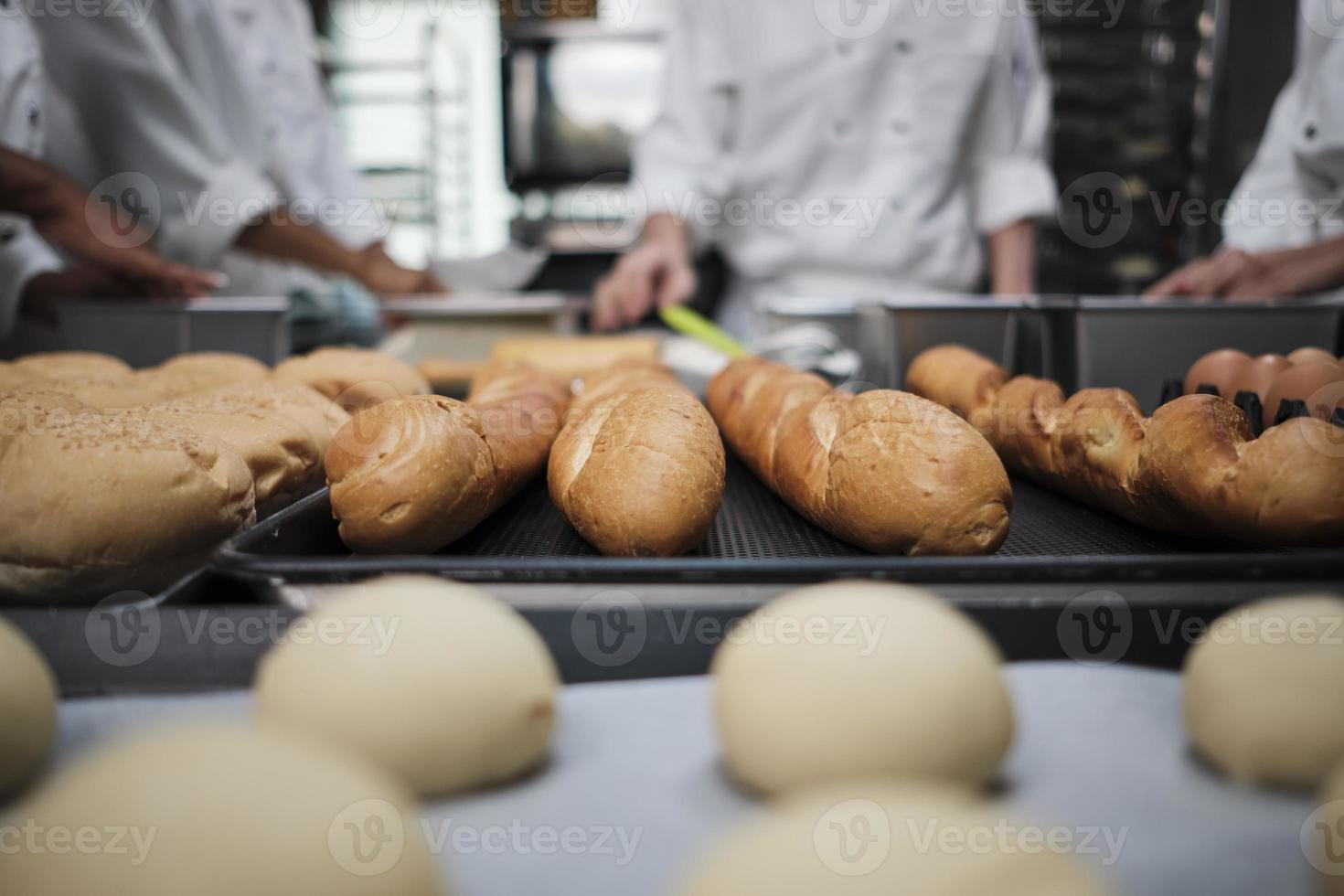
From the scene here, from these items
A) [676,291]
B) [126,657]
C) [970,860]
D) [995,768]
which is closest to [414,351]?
[676,291]

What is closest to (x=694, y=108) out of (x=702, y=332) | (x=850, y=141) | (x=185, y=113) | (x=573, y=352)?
(x=850, y=141)

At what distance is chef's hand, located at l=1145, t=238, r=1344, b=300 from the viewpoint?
5.29 ft

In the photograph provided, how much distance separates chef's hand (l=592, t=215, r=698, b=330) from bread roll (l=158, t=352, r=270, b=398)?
3.01 feet

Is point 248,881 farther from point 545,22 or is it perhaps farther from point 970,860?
point 545,22

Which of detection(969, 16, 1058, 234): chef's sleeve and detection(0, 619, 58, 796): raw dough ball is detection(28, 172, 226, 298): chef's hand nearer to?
detection(0, 619, 58, 796): raw dough ball

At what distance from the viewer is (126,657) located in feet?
2.06

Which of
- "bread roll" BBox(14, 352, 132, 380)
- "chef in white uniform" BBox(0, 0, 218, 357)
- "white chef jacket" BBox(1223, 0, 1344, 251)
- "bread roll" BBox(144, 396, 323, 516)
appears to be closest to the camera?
"bread roll" BBox(144, 396, 323, 516)

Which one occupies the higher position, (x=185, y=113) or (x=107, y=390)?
(x=185, y=113)

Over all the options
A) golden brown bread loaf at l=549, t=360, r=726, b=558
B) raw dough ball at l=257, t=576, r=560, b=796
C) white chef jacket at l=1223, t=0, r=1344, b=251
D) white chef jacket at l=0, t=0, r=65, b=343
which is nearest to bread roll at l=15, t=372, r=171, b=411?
golden brown bread loaf at l=549, t=360, r=726, b=558

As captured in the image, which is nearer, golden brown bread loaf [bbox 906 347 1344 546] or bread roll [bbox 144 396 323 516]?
golden brown bread loaf [bbox 906 347 1344 546]

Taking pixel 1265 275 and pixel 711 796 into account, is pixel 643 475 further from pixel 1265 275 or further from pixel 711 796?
pixel 1265 275

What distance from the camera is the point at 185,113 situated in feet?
8.77

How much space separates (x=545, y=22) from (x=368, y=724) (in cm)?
449

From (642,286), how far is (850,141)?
903 mm
